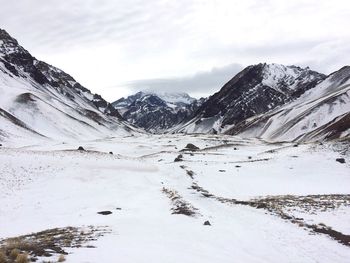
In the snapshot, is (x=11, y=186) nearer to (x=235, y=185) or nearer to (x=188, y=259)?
(x=235, y=185)

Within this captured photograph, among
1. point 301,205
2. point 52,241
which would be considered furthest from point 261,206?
point 52,241

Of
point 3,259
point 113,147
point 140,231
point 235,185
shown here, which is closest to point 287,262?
point 140,231

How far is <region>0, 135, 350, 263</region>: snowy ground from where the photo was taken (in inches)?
757

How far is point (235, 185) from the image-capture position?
41.9m

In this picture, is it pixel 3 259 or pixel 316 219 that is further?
pixel 316 219

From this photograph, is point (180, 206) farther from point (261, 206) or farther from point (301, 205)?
point (301, 205)

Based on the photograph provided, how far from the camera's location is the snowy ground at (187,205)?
19.2 m

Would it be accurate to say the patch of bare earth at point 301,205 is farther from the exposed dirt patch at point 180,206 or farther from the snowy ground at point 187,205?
the exposed dirt patch at point 180,206

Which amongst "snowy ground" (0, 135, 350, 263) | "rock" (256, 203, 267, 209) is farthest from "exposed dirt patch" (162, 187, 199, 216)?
"rock" (256, 203, 267, 209)

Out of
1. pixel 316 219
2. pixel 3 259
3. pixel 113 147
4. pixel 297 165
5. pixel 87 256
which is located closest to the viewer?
pixel 3 259

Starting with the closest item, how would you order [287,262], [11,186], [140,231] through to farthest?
1. [287,262]
2. [140,231]
3. [11,186]

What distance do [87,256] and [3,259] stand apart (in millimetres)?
2867

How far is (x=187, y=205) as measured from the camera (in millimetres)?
30094

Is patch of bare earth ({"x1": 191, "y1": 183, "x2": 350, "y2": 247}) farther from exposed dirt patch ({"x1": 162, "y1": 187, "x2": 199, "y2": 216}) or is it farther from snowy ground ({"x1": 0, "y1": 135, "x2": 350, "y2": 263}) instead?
exposed dirt patch ({"x1": 162, "y1": 187, "x2": 199, "y2": 216})
